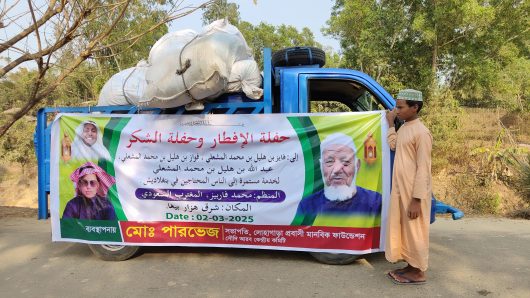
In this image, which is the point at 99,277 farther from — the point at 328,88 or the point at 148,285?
the point at 328,88

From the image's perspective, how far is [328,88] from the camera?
449 cm

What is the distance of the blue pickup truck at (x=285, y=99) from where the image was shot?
3889mm

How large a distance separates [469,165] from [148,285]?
493 inches

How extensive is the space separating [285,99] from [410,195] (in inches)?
55.9

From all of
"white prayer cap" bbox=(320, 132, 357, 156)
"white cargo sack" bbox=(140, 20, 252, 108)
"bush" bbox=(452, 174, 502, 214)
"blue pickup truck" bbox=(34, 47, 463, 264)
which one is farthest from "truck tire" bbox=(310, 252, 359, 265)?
"bush" bbox=(452, 174, 502, 214)

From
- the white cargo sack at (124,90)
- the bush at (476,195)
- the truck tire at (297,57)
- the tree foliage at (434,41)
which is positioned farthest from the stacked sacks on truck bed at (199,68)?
the tree foliage at (434,41)

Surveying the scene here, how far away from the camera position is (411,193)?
3.34 m

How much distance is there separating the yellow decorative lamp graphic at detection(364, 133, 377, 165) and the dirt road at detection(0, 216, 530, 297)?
39.8 inches

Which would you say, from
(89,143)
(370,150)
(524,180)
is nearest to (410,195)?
(370,150)

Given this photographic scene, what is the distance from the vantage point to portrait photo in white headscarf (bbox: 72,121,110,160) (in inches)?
159

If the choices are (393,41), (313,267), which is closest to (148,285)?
(313,267)

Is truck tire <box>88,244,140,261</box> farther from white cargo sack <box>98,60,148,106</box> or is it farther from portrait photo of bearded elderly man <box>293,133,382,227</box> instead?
portrait photo of bearded elderly man <box>293,133,382,227</box>

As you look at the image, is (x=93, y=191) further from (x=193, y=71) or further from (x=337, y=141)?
(x=337, y=141)

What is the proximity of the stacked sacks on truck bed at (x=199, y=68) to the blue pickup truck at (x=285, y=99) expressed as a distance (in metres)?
0.15
